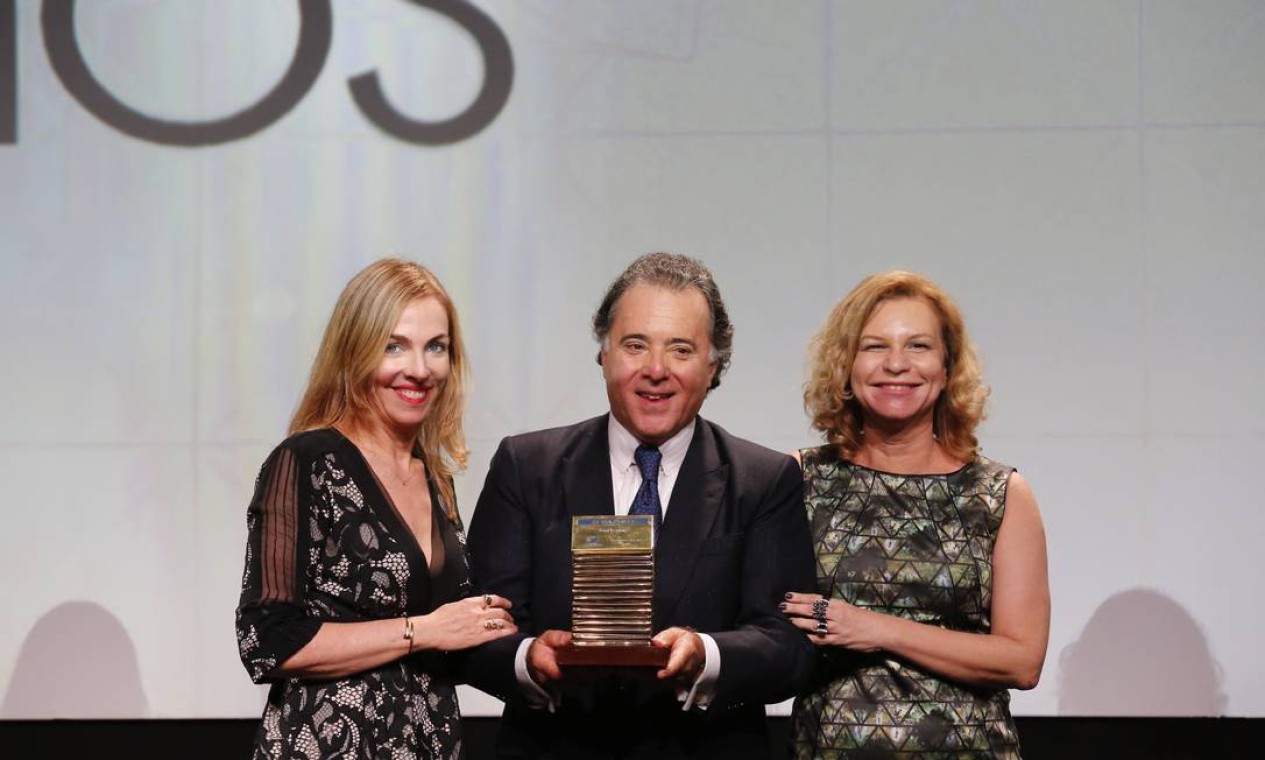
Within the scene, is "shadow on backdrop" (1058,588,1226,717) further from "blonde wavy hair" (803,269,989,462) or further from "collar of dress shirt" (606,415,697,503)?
"collar of dress shirt" (606,415,697,503)

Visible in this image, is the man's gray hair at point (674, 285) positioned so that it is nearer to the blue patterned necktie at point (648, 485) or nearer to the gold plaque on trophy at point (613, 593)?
the blue patterned necktie at point (648, 485)

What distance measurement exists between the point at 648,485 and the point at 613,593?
31 cm

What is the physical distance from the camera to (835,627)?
2.60 metres

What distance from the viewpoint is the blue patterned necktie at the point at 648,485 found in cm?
242

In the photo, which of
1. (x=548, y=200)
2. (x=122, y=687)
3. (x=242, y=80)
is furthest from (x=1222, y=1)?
(x=122, y=687)

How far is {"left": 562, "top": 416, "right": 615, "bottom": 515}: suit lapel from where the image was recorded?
241 centimetres

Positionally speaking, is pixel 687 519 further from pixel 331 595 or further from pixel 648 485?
pixel 331 595

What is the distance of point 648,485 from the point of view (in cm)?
244

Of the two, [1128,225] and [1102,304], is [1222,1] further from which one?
[1102,304]

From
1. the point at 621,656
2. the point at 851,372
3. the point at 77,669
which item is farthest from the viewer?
the point at 77,669

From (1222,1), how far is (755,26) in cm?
156

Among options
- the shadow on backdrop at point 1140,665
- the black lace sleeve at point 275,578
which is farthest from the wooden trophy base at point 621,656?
the shadow on backdrop at point 1140,665

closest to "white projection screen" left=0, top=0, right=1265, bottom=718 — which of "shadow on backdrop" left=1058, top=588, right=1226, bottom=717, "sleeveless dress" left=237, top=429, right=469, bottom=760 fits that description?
"shadow on backdrop" left=1058, top=588, right=1226, bottom=717

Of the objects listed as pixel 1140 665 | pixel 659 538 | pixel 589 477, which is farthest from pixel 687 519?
pixel 1140 665
